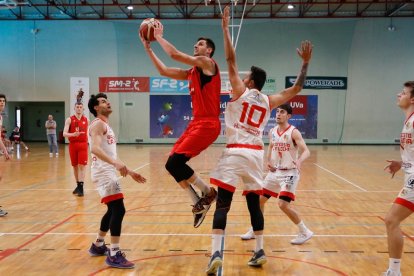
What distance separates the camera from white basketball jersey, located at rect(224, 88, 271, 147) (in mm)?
4777

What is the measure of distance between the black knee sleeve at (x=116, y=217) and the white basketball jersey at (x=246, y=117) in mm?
1478

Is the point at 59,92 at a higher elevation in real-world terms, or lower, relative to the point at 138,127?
higher

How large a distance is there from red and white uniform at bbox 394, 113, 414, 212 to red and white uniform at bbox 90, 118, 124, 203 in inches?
118

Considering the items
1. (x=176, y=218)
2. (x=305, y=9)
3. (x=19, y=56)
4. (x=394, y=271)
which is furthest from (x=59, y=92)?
(x=394, y=271)

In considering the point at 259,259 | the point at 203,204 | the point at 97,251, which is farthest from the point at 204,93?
the point at 97,251

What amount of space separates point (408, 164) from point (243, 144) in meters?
1.61

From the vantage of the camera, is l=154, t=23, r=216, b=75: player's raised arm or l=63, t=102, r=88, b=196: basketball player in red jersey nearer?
l=154, t=23, r=216, b=75: player's raised arm

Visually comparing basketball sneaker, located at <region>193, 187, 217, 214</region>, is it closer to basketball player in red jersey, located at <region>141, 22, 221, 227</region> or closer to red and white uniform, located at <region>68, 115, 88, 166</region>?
basketball player in red jersey, located at <region>141, 22, 221, 227</region>

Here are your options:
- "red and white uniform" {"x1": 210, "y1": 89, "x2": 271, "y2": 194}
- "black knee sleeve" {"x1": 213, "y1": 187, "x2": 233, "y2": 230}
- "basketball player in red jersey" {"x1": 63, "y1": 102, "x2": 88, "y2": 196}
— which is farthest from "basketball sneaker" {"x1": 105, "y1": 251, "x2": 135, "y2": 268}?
"basketball player in red jersey" {"x1": 63, "y1": 102, "x2": 88, "y2": 196}

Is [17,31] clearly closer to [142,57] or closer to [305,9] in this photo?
[142,57]

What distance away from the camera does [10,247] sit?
19.0 ft

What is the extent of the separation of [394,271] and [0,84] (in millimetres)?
29707

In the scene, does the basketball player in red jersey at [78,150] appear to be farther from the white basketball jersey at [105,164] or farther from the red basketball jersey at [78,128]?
the white basketball jersey at [105,164]

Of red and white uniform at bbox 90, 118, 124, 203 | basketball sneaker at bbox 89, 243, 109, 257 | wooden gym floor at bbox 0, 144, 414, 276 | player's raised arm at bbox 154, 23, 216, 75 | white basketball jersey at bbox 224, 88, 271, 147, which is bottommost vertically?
wooden gym floor at bbox 0, 144, 414, 276
